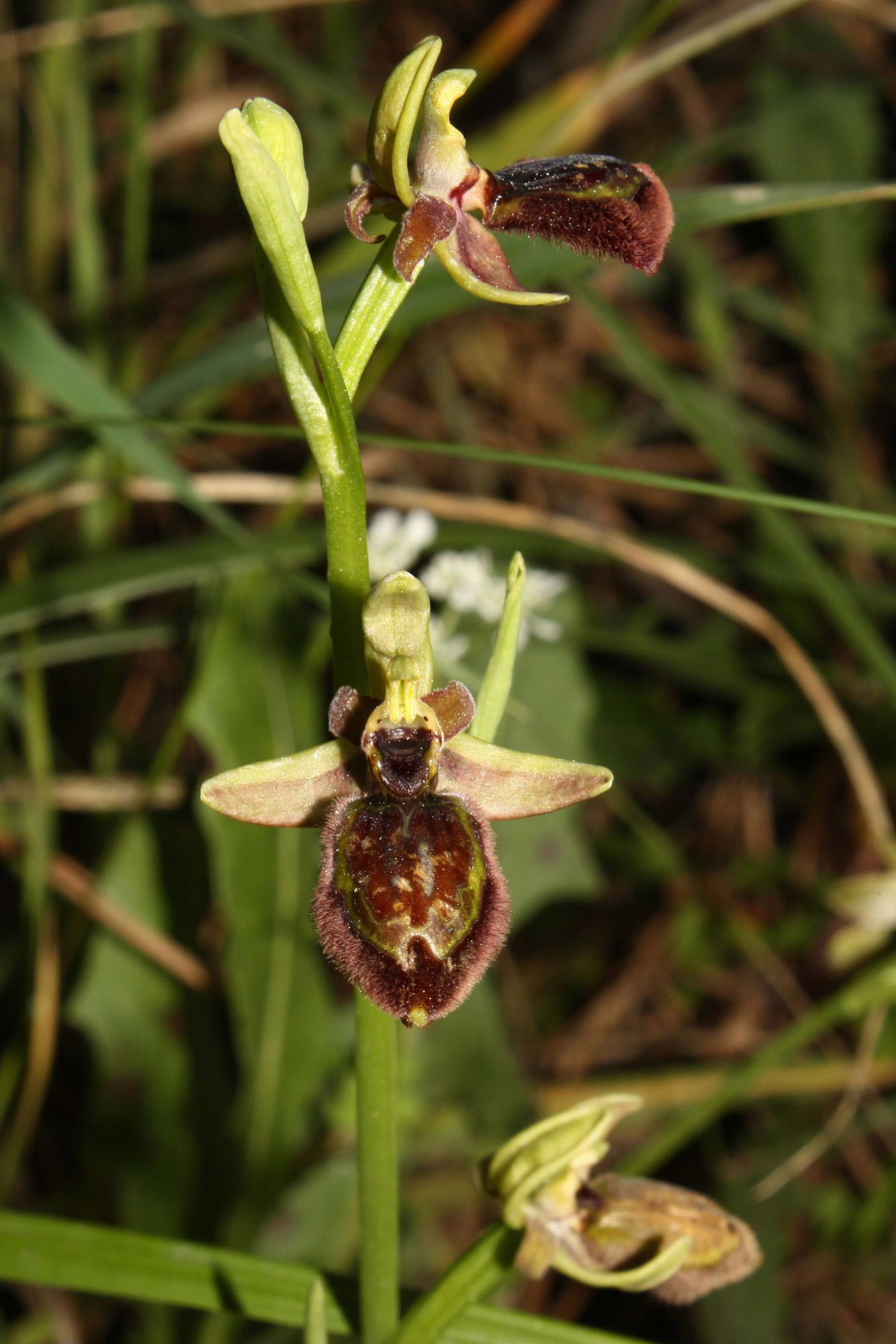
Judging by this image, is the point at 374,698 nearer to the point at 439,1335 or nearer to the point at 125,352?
the point at 439,1335

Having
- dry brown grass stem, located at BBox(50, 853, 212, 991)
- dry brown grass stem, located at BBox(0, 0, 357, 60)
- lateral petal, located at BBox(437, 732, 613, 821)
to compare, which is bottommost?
lateral petal, located at BBox(437, 732, 613, 821)

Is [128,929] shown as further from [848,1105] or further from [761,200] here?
[761,200]

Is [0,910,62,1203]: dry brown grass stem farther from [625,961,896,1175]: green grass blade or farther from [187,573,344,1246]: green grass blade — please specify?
[625,961,896,1175]: green grass blade

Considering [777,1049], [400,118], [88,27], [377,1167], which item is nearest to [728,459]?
[777,1049]

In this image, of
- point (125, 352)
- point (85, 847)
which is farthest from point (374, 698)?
point (125, 352)

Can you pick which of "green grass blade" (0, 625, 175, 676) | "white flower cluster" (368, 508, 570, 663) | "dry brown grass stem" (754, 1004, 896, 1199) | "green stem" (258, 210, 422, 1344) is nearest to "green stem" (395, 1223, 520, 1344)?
"green stem" (258, 210, 422, 1344)

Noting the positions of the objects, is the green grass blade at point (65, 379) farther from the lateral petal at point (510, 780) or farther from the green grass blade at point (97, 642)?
the lateral petal at point (510, 780)
